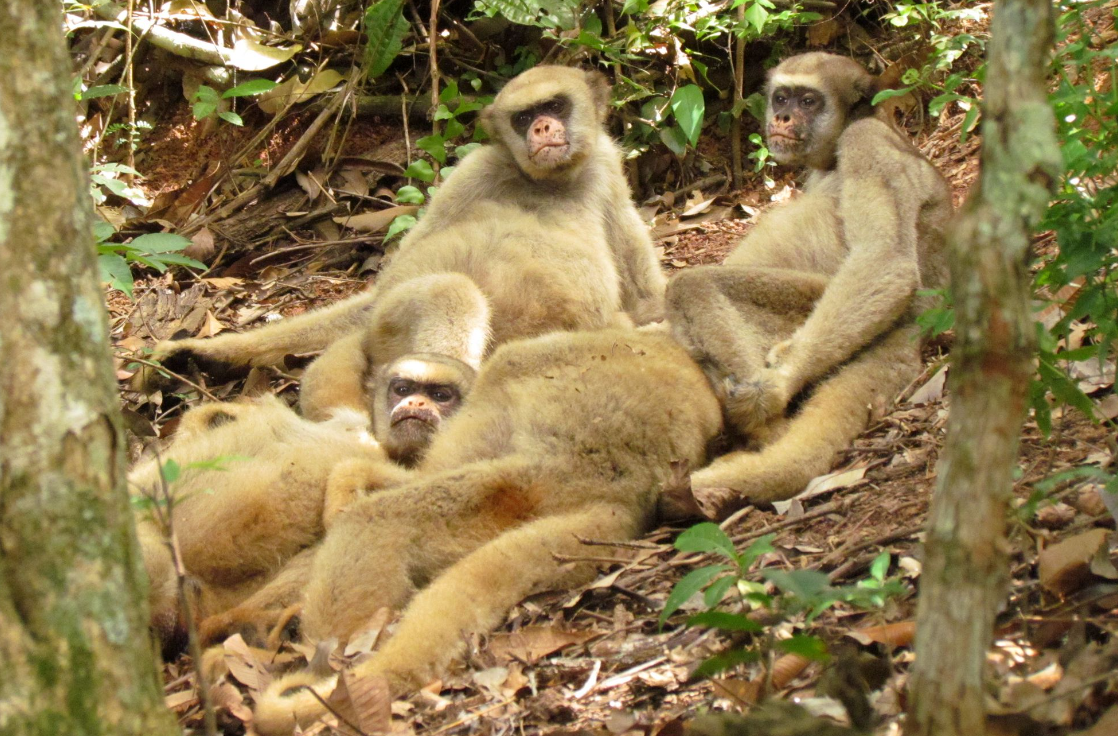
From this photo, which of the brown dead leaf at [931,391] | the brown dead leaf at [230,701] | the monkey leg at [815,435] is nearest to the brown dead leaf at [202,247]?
the monkey leg at [815,435]

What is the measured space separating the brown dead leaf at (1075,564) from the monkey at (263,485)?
2.35 meters

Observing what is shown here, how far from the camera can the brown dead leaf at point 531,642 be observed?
3592 mm

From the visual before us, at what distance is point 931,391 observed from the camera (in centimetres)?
498

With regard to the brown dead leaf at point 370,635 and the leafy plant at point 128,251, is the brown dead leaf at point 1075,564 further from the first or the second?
the leafy plant at point 128,251

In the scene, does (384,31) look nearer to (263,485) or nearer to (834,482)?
(263,485)

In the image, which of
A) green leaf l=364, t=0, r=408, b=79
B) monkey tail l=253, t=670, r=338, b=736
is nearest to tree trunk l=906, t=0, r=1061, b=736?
monkey tail l=253, t=670, r=338, b=736

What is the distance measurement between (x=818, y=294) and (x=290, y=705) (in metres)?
3.21

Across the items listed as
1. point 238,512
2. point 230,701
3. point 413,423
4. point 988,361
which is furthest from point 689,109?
point 988,361

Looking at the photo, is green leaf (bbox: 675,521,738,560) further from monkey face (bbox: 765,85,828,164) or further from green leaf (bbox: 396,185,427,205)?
green leaf (bbox: 396,185,427,205)

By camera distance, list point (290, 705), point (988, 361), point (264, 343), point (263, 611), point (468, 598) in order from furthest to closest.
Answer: point (264, 343), point (263, 611), point (468, 598), point (290, 705), point (988, 361)

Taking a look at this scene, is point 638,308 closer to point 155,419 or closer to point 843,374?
point 843,374

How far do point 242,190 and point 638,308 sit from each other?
366cm

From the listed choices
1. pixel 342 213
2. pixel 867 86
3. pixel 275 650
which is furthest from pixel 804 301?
pixel 342 213

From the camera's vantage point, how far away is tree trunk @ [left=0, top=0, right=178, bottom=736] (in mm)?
2180
